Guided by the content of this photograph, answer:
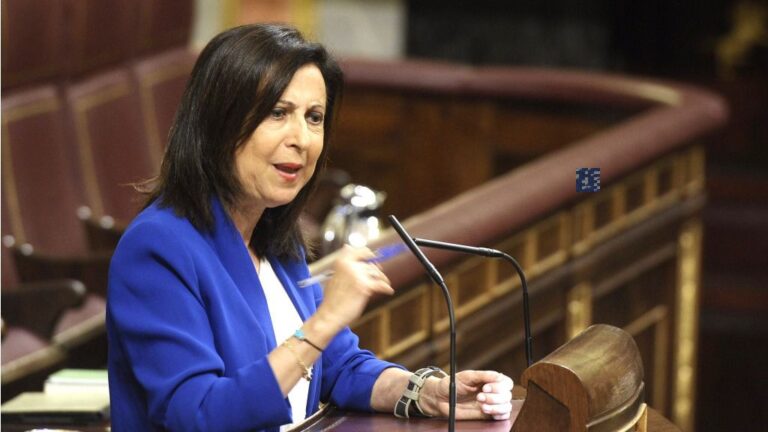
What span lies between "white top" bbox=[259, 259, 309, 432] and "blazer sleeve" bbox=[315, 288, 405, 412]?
2.1 inches

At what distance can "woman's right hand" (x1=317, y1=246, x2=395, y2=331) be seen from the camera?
1.39 m

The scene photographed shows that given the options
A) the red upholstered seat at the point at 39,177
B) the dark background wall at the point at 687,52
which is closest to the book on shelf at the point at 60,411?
the red upholstered seat at the point at 39,177

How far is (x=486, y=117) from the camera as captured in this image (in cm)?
488

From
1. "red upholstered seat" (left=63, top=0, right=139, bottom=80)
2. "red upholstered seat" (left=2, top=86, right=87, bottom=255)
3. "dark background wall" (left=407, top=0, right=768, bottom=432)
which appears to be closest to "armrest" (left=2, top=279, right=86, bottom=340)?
"red upholstered seat" (left=2, top=86, right=87, bottom=255)

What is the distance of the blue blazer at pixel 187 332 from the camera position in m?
1.40

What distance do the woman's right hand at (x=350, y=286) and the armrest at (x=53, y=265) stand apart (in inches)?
81.4

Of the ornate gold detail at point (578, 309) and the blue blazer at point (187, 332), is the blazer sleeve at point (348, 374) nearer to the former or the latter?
the blue blazer at point (187, 332)

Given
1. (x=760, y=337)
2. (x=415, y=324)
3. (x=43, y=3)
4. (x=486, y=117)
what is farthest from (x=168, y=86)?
(x=760, y=337)

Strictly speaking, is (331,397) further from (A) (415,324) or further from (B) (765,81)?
(B) (765,81)

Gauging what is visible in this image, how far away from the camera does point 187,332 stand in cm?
142

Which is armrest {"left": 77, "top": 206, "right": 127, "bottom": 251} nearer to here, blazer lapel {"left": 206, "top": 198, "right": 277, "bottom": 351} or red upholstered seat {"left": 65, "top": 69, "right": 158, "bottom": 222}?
red upholstered seat {"left": 65, "top": 69, "right": 158, "bottom": 222}

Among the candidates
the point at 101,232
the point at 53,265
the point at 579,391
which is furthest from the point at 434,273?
the point at 101,232

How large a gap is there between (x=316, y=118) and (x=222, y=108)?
11cm

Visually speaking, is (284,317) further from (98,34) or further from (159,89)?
(159,89)
